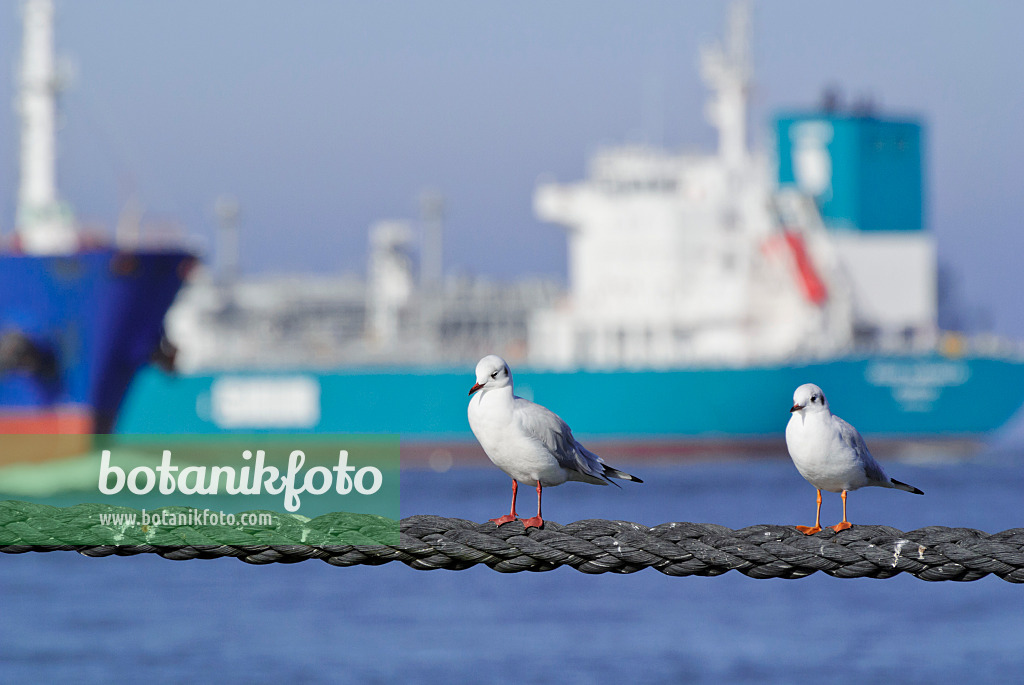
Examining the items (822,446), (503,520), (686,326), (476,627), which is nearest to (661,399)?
(686,326)

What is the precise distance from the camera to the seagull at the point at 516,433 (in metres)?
3.10

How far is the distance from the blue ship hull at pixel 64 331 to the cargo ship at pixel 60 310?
18 millimetres

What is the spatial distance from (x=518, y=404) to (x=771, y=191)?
35.3 m

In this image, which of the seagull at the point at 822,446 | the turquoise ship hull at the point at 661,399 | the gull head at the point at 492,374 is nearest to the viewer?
the gull head at the point at 492,374

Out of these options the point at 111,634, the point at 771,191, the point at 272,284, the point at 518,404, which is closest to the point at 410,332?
the point at 272,284

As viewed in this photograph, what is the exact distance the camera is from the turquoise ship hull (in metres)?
33.1

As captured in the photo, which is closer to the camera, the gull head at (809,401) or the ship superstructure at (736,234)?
the gull head at (809,401)

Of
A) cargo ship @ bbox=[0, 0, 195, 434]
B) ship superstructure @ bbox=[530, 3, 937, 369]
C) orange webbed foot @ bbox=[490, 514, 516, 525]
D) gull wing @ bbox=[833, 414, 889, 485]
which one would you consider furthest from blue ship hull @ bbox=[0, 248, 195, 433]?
orange webbed foot @ bbox=[490, 514, 516, 525]

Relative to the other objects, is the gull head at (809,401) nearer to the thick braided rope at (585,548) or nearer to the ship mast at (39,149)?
the thick braided rope at (585,548)

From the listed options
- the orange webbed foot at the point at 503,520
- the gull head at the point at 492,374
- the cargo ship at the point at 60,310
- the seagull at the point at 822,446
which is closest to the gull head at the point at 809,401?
the seagull at the point at 822,446

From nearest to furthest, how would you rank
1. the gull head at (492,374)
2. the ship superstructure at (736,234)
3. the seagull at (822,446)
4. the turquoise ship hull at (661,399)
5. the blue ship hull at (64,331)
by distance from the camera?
the gull head at (492,374) < the seagull at (822,446) < the blue ship hull at (64,331) < the turquoise ship hull at (661,399) < the ship superstructure at (736,234)

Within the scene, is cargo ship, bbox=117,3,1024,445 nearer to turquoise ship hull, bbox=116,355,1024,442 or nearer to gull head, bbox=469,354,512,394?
turquoise ship hull, bbox=116,355,1024,442

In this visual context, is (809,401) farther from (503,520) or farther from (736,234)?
(736,234)

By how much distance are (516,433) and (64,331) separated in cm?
2513
